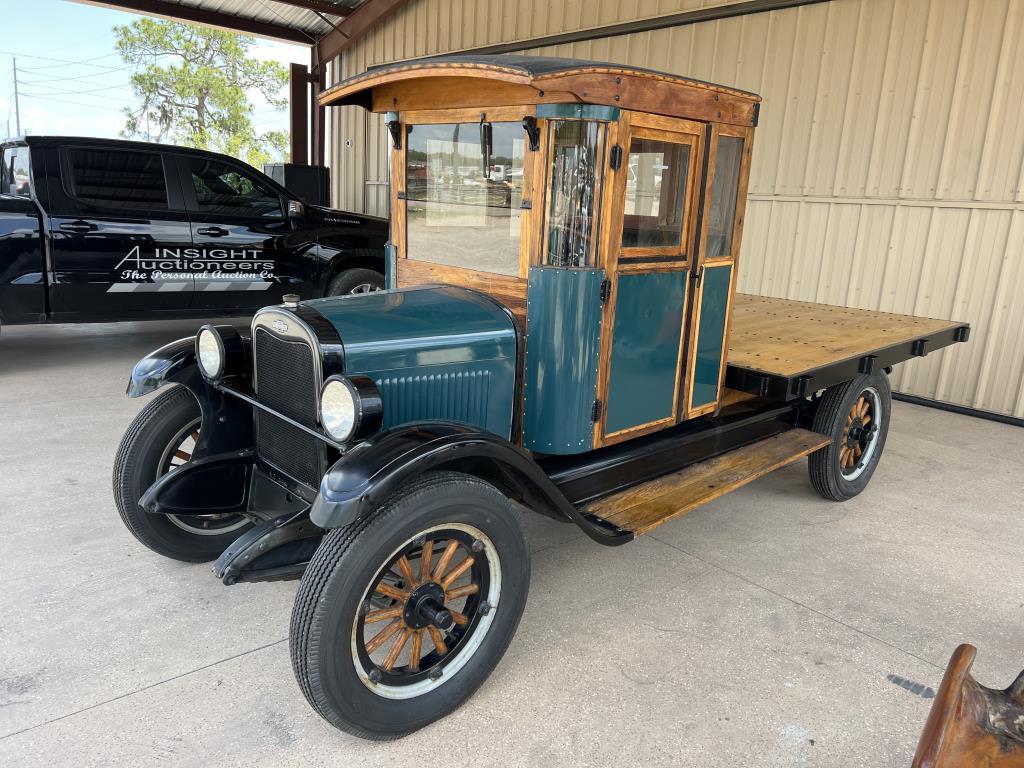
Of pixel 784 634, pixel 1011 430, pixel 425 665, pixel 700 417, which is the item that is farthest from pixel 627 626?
pixel 1011 430

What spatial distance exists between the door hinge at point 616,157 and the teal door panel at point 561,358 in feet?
1.27

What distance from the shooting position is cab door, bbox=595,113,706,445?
289 centimetres

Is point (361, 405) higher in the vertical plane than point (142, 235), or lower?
lower

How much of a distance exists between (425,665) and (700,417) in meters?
2.02

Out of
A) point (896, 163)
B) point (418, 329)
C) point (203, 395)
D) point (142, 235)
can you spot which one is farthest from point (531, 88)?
point (896, 163)

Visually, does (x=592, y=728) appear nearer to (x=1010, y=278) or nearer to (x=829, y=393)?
(x=829, y=393)

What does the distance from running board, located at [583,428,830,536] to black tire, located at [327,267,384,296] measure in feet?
15.6

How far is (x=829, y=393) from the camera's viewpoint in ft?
14.0

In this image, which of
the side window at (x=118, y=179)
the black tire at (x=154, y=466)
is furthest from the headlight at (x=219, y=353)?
the side window at (x=118, y=179)

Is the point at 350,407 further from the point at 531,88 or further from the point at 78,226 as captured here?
the point at 78,226

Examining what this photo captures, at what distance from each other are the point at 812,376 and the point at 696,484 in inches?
32.1

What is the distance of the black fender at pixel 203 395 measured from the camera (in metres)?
2.99

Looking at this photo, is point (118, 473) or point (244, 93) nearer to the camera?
point (118, 473)

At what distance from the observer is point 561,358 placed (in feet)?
9.53
